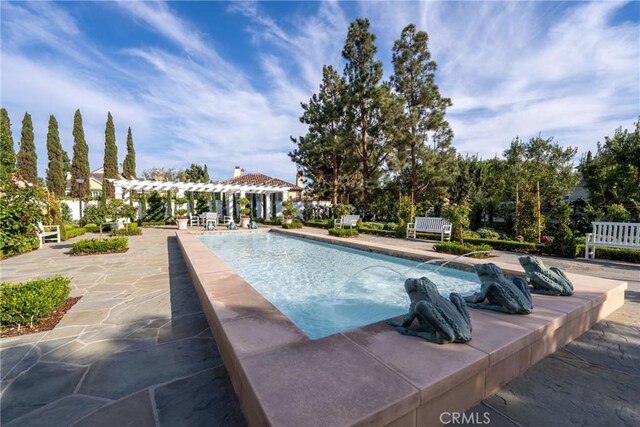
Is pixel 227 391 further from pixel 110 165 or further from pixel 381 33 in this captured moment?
pixel 110 165

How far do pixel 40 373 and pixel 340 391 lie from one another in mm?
2572

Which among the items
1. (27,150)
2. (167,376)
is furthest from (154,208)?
(167,376)

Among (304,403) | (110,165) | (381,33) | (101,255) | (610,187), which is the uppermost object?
(381,33)

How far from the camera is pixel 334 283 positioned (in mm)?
5406

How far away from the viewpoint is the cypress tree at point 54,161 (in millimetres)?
27391

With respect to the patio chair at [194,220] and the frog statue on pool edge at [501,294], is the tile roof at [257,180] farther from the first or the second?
the frog statue on pool edge at [501,294]

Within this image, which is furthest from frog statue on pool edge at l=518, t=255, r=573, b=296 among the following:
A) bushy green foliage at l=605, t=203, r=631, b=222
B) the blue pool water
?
bushy green foliage at l=605, t=203, r=631, b=222

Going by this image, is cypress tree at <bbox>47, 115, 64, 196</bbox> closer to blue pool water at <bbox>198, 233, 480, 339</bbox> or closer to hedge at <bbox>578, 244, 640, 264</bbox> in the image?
blue pool water at <bbox>198, 233, 480, 339</bbox>

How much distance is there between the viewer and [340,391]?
1505 millimetres

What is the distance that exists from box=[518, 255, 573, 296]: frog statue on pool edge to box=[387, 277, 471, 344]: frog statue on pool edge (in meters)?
1.68

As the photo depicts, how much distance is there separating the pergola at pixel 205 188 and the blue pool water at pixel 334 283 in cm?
1141

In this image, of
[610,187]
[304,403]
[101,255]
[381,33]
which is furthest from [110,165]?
[610,187]

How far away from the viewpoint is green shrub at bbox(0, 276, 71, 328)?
3006mm

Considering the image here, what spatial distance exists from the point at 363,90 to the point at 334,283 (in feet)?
51.2
